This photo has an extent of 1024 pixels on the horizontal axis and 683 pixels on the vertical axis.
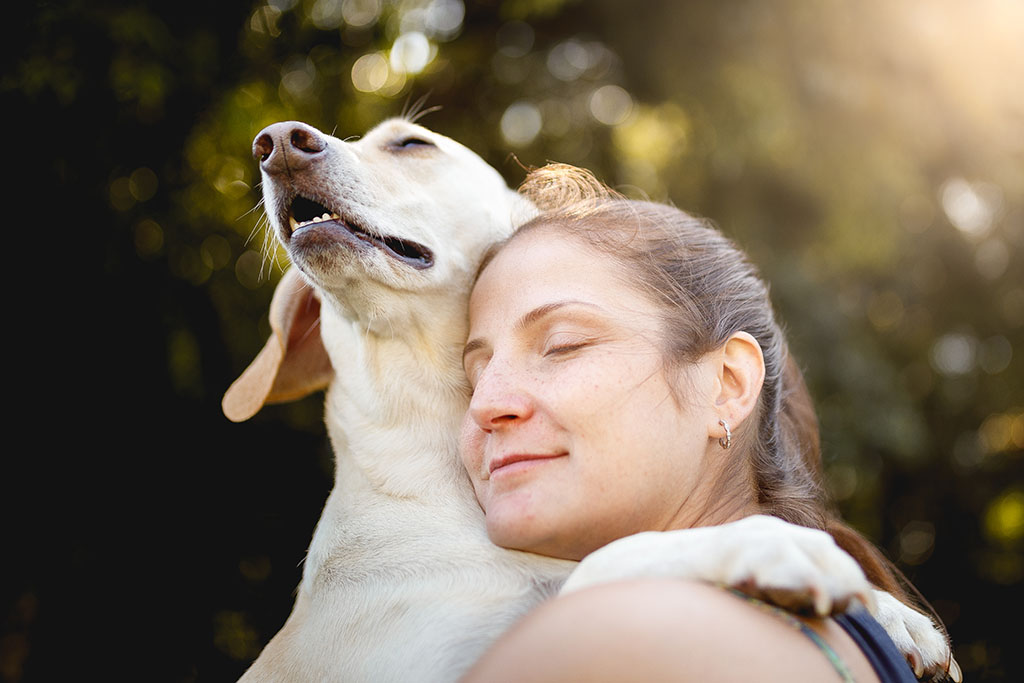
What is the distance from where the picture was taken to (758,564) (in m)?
1.21

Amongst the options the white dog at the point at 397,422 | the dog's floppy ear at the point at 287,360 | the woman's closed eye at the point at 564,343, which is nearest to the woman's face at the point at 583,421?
the woman's closed eye at the point at 564,343

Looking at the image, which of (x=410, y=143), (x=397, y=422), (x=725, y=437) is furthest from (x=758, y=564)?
(x=410, y=143)

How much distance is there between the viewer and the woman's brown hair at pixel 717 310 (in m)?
1.83

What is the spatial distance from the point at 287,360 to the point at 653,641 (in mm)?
1890

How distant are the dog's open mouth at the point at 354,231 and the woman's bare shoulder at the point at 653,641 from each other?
4.22 ft

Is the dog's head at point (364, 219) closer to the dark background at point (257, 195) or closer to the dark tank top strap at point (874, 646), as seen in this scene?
the dark tank top strap at point (874, 646)

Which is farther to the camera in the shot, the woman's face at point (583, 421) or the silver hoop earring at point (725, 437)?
the silver hoop earring at point (725, 437)

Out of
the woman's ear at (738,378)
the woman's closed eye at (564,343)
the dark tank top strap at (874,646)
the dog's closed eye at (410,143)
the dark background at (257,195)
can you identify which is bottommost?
the dark background at (257,195)

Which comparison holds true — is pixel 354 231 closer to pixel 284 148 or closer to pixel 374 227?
pixel 374 227

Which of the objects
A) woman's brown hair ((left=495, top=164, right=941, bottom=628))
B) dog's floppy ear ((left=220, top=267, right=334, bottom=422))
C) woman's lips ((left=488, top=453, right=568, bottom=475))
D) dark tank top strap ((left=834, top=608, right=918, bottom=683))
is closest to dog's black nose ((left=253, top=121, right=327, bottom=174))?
dog's floppy ear ((left=220, top=267, right=334, bottom=422))

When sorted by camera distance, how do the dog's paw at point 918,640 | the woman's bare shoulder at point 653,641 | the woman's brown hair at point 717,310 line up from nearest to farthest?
the woman's bare shoulder at point 653,641 < the dog's paw at point 918,640 < the woman's brown hair at point 717,310

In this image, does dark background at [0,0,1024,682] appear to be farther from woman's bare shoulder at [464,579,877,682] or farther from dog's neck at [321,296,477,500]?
woman's bare shoulder at [464,579,877,682]

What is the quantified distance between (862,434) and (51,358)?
5.43 m

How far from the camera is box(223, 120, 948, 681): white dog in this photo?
1.62 m
